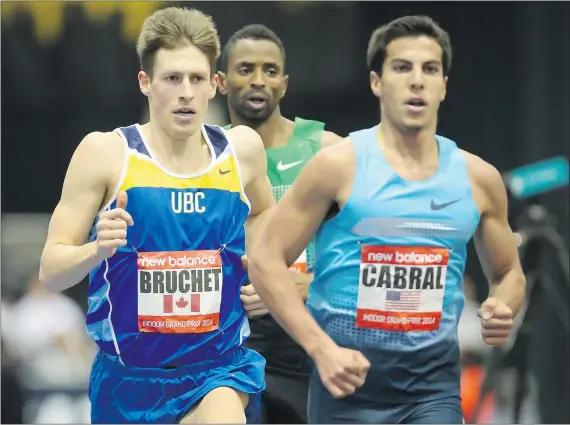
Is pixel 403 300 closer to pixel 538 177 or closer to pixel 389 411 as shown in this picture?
pixel 389 411

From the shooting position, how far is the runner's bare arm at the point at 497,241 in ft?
15.3

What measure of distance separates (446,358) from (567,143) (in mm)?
5388

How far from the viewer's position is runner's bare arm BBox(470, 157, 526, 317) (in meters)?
4.67

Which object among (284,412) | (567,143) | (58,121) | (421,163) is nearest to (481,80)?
(567,143)

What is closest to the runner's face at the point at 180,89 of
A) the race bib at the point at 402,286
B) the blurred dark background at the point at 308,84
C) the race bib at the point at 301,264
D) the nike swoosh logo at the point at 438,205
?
the race bib at the point at 402,286

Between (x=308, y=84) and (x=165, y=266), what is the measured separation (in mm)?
5420

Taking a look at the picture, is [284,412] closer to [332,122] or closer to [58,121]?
[332,122]

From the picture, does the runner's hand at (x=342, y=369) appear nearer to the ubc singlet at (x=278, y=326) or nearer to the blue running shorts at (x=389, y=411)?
the blue running shorts at (x=389, y=411)

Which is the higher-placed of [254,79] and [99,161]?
[254,79]

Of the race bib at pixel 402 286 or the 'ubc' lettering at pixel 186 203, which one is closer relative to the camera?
the race bib at pixel 402 286

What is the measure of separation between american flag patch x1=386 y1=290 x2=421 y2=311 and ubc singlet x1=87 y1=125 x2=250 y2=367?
64 centimetres

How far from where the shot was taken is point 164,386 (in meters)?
4.74

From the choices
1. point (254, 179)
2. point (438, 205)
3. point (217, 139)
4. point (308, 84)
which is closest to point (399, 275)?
point (438, 205)

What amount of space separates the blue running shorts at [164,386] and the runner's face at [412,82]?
112 cm
